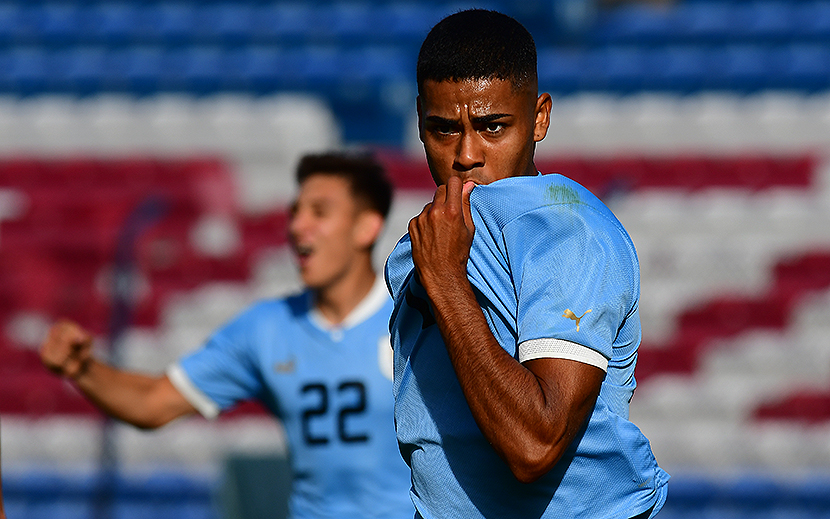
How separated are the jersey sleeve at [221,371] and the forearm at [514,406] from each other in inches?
73.8

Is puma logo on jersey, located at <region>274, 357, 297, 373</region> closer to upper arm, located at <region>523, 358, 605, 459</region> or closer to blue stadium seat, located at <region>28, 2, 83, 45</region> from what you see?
upper arm, located at <region>523, 358, 605, 459</region>

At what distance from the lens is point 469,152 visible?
1403mm

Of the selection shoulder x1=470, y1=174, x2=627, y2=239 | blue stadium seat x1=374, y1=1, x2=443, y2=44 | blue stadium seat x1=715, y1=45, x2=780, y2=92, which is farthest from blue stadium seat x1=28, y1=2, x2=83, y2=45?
shoulder x1=470, y1=174, x2=627, y2=239

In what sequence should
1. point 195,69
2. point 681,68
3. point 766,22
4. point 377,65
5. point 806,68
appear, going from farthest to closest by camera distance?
point 195,69 → point 377,65 → point 766,22 → point 681,68 → point 806,68

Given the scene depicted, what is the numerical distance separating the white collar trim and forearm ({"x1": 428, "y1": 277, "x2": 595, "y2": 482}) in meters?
1.86

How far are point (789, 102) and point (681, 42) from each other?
1183mm

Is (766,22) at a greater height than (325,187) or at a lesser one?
greater

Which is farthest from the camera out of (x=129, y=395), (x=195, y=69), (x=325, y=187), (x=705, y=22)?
(x=195, y=69)

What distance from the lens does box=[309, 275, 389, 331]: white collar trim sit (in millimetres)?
3111

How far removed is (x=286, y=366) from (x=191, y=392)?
12.5 inches

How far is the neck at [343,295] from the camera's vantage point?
3.14 meters

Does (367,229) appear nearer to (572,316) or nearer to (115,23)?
(572,316)

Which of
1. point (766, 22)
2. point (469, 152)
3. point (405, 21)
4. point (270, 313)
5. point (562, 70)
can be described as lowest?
point (270, 313)

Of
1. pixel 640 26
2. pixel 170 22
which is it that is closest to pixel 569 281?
pixel 640 26
